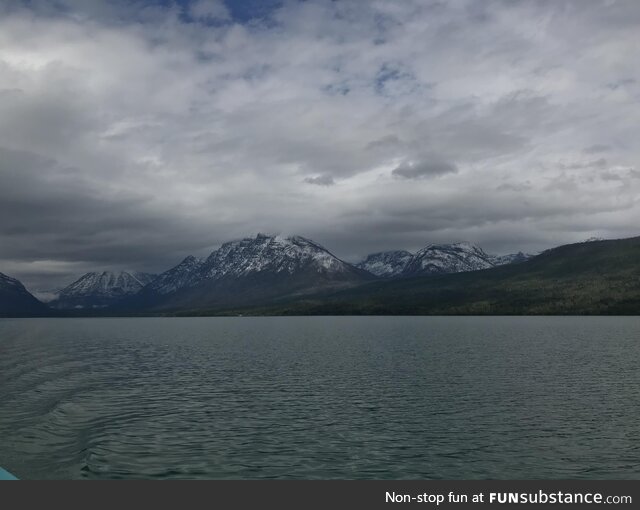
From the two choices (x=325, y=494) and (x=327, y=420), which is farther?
(x=327, y=420)

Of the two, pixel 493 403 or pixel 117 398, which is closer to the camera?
pixel 493 403

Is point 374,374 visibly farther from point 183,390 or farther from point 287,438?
point 287,438

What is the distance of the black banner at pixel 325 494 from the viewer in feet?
110

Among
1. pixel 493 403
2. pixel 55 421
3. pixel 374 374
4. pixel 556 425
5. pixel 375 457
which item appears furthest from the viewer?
pixel 374 374

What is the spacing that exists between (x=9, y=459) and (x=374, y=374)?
202ft

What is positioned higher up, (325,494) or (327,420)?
(325,494)

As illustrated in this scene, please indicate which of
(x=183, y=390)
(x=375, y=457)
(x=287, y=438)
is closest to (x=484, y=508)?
(x=375, y=457)

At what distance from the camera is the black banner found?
33.4 m

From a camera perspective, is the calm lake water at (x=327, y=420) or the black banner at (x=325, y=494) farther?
the calm lake water at (x=327, y=420)

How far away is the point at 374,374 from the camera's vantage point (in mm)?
93938

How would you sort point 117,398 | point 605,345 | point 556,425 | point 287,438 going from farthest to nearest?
point 605,345, point 117,398, point 556,425, point 287,438

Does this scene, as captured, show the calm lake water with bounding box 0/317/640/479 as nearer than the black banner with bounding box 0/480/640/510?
No

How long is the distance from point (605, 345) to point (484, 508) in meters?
139

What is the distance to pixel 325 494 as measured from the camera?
34969 millimetres
